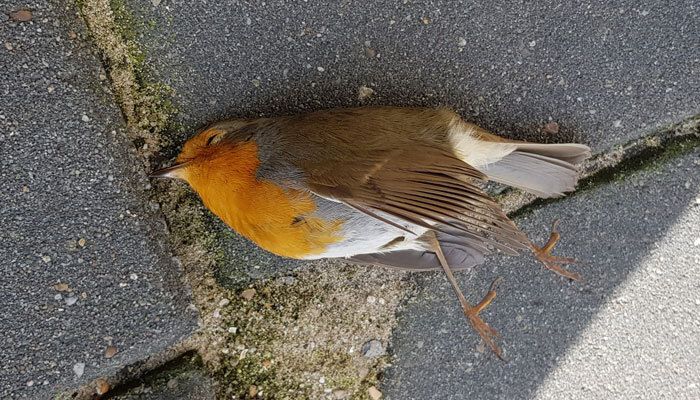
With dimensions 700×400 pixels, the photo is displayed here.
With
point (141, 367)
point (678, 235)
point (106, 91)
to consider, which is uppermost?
point (106, 91)

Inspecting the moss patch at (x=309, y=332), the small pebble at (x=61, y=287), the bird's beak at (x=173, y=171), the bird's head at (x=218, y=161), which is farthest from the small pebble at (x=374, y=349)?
the small pebble at (x=61, y=287)

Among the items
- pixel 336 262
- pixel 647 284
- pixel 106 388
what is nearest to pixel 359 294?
pixel 336 262

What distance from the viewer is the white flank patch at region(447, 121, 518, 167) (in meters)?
2.30

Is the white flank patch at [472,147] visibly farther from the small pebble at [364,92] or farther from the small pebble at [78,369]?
the small pebble at [78,369]

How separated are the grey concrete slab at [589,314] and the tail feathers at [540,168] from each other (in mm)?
239

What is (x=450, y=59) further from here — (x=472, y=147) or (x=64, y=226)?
(x=64, y=226)

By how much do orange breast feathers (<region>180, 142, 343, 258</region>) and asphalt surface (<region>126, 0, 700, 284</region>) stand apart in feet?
1.51

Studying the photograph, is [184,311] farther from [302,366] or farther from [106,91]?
[106,91]

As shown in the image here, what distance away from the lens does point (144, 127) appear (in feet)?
8.27

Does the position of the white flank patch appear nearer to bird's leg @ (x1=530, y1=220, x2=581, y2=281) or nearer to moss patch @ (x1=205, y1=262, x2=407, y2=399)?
bird's leg @ (x1=530, y1=220, x2=581, y2=281)

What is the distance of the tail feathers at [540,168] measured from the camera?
2404mm

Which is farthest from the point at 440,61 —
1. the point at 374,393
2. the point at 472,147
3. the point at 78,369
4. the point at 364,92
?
the point at 78,369

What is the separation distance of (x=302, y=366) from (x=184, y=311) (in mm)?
590

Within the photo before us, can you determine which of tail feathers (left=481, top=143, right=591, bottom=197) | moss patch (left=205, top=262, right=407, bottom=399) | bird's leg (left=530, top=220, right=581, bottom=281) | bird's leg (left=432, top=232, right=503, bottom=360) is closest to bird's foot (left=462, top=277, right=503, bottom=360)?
bird's leg (left=432, top=232, right=503, bottom=360)
